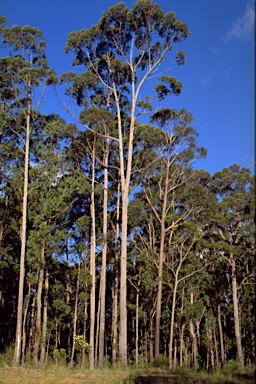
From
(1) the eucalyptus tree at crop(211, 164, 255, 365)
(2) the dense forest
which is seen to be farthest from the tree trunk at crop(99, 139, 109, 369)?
(1) the eucalyptus tree at crop(211, 164, 255, 365)

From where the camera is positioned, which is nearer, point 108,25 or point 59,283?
point 108,25

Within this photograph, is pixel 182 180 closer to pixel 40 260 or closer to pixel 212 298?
pixel 40 260

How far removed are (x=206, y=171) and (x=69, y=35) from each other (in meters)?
13.5

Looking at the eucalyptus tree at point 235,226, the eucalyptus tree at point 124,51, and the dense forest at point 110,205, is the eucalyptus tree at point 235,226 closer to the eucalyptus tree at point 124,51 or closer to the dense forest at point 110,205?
the dense forest at point 110,205

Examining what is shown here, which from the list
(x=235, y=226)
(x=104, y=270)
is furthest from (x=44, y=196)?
(x=235, y=226)

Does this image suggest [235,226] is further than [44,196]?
Yes

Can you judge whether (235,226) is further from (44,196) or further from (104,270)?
(44,196)

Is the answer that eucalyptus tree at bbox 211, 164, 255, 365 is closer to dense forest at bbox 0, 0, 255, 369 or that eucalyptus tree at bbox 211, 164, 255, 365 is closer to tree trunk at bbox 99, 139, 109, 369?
→ dense forest at bbox 0, 0, 255, 369

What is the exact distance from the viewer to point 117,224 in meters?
23.4

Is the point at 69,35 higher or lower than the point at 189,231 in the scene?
higher

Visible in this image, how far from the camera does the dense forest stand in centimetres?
1773

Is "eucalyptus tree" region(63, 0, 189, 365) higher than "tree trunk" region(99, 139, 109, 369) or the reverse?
higher

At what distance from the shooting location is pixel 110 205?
963 inches

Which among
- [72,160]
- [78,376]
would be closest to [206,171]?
[72,160]
